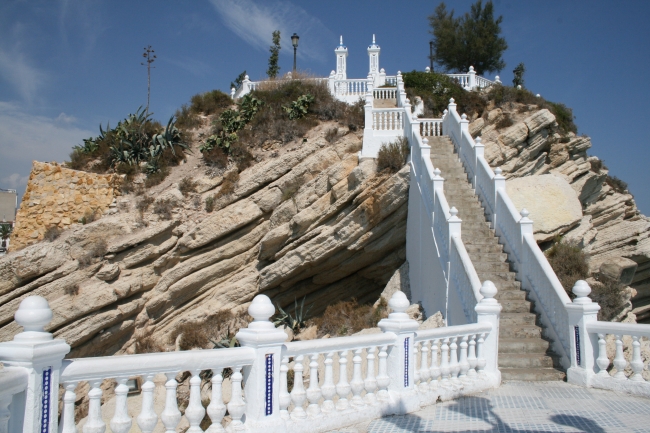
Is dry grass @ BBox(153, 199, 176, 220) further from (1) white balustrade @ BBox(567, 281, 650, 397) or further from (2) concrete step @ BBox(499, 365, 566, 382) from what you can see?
(1) white balustrade @ BBox(567, 281, 650, 397)

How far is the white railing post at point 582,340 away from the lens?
6.73 m

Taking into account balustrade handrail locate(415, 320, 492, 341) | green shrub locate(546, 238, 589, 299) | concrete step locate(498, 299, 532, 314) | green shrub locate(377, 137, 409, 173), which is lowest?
balustrade handrail locate(415, 320, 492, 341)

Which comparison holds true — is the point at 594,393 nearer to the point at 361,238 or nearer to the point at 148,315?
the point at 361,238

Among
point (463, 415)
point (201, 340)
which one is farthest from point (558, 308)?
point (201, 340)

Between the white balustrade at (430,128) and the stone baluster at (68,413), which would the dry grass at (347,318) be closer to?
the white balustrade at (430,128)

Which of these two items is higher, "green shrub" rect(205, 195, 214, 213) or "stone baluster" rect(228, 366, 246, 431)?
"green shrub" rect(205, 195, 214, 213)

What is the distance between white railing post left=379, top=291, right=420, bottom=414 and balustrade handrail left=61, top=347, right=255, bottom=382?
1796 mm

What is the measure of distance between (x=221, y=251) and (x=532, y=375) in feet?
33.6

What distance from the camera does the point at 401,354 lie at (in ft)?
17.4

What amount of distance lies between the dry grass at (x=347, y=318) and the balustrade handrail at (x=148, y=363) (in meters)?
8.02

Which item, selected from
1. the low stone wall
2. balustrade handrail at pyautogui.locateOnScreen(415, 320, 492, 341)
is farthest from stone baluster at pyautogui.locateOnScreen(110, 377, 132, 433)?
the low stone wall

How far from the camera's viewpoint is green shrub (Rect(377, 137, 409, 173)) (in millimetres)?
13680

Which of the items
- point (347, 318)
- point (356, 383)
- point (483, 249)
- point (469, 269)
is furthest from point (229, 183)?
point (356, 383)

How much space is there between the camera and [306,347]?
459 centimetres
